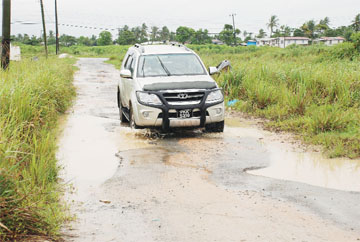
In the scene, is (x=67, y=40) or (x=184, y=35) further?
(x=67, y=40)

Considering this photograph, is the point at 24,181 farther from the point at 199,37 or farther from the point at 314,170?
the point at 199,37

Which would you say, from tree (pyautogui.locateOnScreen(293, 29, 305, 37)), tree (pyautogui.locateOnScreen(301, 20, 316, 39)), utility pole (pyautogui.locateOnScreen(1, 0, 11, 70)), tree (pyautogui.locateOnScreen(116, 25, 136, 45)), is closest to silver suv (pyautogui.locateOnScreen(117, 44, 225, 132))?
utility pole (pyautogui.locateOnScreen(1, 0, 11, 70))

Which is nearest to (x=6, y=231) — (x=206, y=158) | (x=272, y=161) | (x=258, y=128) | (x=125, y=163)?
(x=125, y=163)

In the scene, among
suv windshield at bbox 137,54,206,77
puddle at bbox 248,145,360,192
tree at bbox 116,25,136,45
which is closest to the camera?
puddle at bbox 248,145,360,192

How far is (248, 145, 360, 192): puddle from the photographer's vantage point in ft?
22.2

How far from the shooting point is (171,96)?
374 inches

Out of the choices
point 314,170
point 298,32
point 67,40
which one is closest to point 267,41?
point 298,32

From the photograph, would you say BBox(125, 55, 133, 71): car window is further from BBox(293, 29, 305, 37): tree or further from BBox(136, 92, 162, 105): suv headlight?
BBox(293, 29, 305, 37): tree

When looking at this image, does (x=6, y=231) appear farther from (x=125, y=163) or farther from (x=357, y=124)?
(x=357, y=124)

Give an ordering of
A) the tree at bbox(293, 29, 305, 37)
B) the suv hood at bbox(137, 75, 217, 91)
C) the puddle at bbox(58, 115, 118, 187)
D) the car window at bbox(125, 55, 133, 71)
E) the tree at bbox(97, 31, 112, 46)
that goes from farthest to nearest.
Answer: the tree at bbox(97, 31, 112, 46), the tree at bbox(293, 29, 305, 37), the car window at bbox(125, 55, 133, 71), the suv hood at bbox(137, 75, 217, 91), the puddle at bbox(58, 115, 118, 187)

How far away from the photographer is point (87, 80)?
24.3 meters

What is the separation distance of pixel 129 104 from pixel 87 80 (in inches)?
563

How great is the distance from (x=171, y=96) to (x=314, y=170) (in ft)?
11.1

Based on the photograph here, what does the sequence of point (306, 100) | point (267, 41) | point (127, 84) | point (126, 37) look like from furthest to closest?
point (267, 41) → point (126, 37) → point (306, 100) → point (127, 84)
